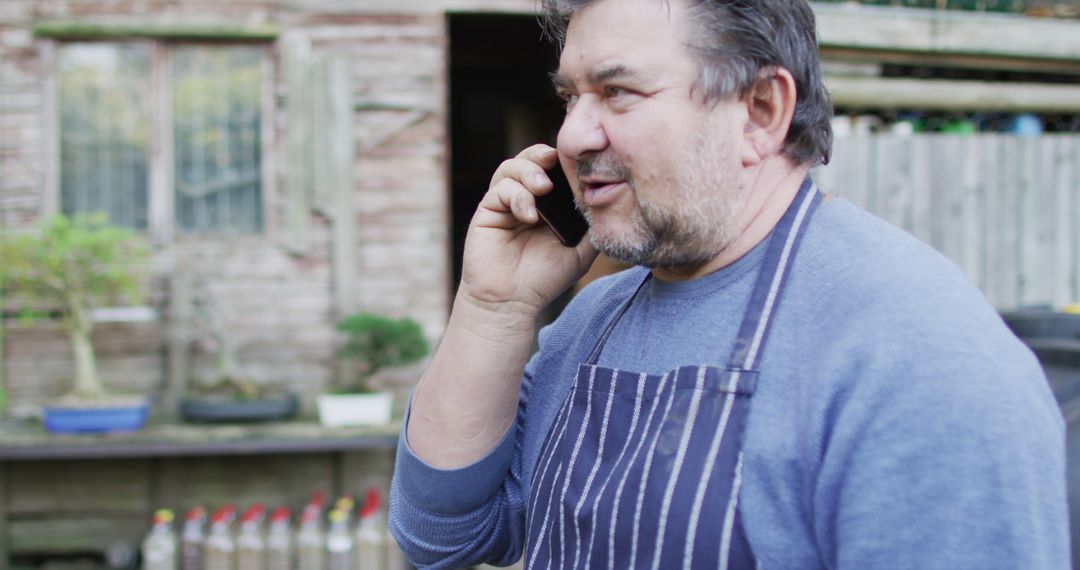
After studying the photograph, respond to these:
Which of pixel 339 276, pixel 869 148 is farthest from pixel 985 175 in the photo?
pixel 339 276

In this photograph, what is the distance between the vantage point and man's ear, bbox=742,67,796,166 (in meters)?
1.28

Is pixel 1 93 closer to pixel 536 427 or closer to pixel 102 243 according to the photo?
pixel 102 243

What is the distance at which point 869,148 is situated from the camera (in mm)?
5059

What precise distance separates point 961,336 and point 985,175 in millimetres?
4822

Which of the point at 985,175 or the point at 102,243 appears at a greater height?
the point at 985,175

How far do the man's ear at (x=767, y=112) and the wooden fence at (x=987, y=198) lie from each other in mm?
3928

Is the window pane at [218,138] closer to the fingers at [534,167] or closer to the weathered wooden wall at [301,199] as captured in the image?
the weathered wooden wall at [301,199]

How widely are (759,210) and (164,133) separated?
160 inches

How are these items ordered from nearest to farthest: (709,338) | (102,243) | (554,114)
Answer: (709,338), (102,243), (554,114)

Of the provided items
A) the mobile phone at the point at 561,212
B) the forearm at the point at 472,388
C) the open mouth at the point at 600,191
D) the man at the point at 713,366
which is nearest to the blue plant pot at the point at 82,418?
the man at the point at 713,366

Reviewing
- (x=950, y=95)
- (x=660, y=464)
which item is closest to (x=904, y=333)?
(x=660, y=464)

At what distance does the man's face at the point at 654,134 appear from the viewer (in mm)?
1240

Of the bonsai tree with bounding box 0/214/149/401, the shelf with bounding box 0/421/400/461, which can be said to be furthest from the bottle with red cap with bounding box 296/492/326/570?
the bonsai tree with bounding box 0/214/149/401

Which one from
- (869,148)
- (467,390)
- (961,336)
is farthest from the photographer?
(869,148)
